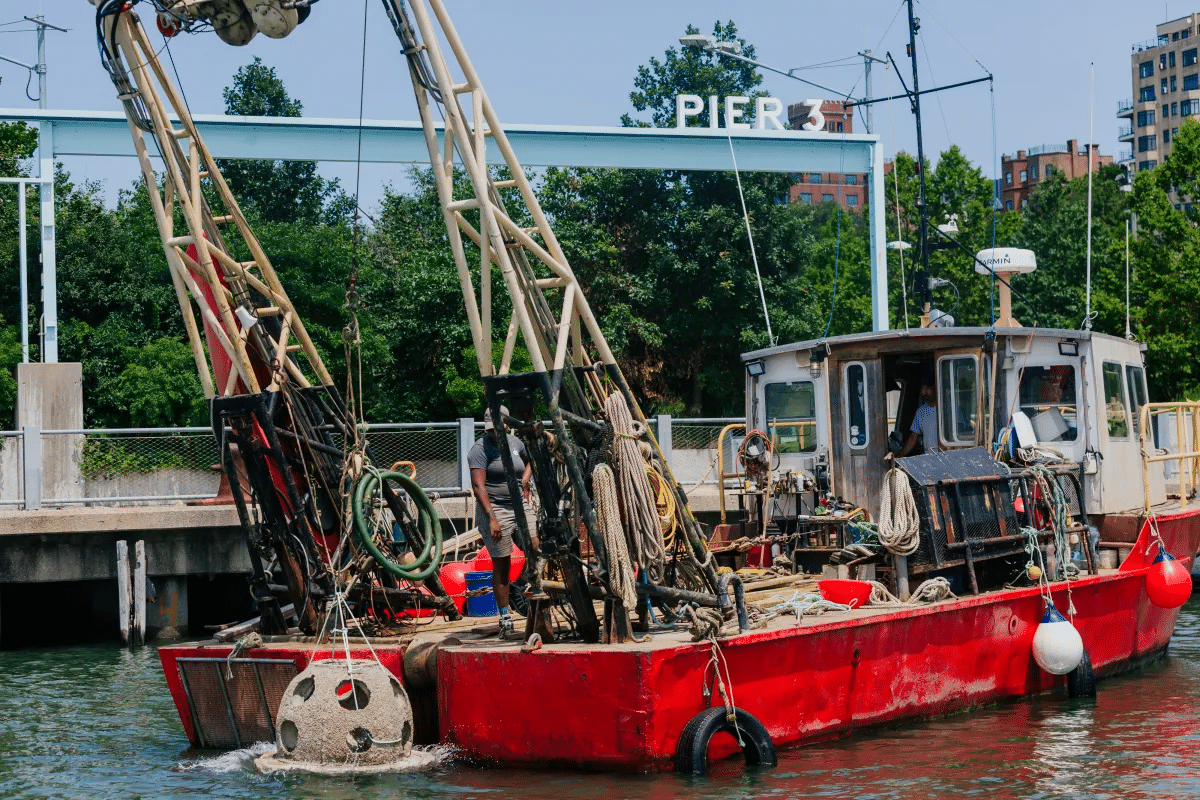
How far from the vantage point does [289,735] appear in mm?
9461

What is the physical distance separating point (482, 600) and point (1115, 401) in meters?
6.43

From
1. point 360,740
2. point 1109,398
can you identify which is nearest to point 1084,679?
point 1109,398

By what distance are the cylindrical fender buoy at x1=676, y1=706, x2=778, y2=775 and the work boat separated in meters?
0.01

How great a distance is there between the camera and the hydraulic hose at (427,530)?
33.1 feet

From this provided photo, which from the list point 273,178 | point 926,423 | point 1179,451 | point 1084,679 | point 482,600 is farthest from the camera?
point 273,178

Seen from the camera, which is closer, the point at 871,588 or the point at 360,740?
the point at 360,740

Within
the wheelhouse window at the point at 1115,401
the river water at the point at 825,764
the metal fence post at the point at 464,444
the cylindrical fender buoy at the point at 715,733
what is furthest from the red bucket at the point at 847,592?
the metal fence post at the point at 464,444

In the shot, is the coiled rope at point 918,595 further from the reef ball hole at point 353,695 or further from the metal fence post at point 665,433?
the metal fence post at point 665,433

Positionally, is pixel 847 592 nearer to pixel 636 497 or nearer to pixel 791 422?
pixel 636 497

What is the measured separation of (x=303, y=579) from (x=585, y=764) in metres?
2.74

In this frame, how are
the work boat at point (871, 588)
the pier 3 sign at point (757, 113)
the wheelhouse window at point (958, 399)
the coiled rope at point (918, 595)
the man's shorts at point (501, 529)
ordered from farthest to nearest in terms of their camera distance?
the pier 3 sign at point (757, 113)
the wheelhouse window at point (958, 399)
the coiled rope at point (918, 595)
the man's shorts at point (501, 529)
the work boat at point (871, 588)

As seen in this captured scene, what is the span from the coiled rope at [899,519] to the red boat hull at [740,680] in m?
0.56

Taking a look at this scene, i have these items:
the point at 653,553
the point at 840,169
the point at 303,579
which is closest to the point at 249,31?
the point at 303,579

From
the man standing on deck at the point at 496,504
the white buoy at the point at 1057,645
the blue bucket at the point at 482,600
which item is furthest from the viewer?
the blue bucket at the point at 482,600
